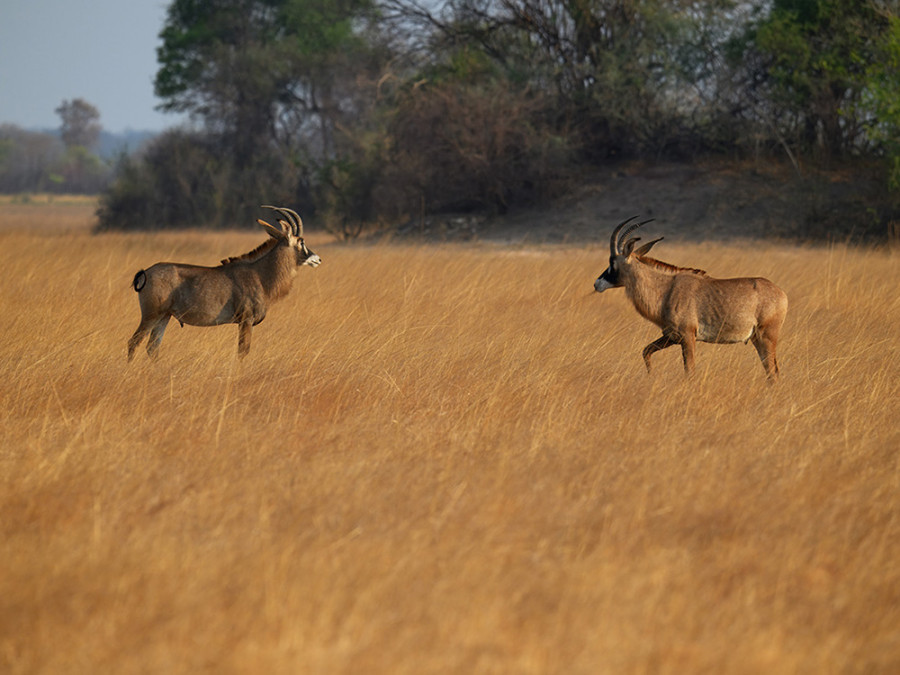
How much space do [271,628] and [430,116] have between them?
20.7 metres

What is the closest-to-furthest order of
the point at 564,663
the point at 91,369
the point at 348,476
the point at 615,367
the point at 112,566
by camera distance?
the point at 564,663 < the point at 112,566 < the point at 348,476 < the point at 91,369 < the point at 615,367

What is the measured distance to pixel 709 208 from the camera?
845 inches

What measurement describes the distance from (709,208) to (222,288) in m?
16.1

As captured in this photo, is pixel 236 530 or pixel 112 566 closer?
pixel 112 566

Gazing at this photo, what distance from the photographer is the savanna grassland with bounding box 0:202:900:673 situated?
312 centimetres

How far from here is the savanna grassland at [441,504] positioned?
10.2 ft

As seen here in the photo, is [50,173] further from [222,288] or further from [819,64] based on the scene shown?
[222,288]

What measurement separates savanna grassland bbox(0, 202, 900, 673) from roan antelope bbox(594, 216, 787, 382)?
26 centimetres

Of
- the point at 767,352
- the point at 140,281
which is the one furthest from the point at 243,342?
the point at 767,352

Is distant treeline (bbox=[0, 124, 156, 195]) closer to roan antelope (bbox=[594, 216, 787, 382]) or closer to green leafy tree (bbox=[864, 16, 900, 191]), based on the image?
Result: green leafy tree (bbox=[864, 16, 900, 191])

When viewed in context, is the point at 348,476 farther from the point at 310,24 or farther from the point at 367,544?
the point at 310,24

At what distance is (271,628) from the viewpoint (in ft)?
10.3

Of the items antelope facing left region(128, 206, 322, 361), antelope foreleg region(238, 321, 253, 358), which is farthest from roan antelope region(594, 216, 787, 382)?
antelope foreleg region(238, 321, 253, 358)

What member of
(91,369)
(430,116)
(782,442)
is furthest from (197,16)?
(782,442)
